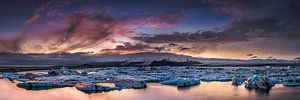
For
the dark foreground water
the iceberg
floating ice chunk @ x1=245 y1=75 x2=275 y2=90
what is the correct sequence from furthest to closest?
the iceberg < floating ice chunk @ x1=245 y1=75 x2=275 y2=90 < the dark foreground water

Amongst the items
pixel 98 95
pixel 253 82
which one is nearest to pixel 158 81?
pixel 253 82

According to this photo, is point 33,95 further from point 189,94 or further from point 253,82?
point 253,82

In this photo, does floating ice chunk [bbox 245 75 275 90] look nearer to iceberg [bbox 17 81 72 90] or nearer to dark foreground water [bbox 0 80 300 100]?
dark foreground water [bbox 0 80 300 100]

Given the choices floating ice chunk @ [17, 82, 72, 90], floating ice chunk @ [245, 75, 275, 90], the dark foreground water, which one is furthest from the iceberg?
floating ice chunk @ [245, 75, 275, 90]

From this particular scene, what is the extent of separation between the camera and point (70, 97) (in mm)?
20953

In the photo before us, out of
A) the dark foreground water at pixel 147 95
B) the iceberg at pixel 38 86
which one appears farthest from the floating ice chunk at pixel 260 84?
the iceberg at pixel 38 86

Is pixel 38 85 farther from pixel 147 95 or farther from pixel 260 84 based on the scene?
pixel 260 84

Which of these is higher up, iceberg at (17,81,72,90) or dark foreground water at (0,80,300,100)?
iceberg at (17,81,72,90)

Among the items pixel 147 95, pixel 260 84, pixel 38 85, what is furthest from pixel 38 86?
pixel 260 84

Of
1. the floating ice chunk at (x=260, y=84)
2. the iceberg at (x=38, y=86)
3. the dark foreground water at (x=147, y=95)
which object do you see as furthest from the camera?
the iceberg at (x=38, y=86)

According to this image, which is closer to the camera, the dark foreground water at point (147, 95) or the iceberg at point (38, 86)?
the dark foreground water at point (147, 95)

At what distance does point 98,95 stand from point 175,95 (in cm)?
397

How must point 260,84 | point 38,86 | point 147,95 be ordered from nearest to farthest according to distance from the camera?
point 147,95 < point 260,84 < point 38,86

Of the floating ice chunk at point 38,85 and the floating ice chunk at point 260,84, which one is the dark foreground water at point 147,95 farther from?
the floating ice chunk at point 38,85
